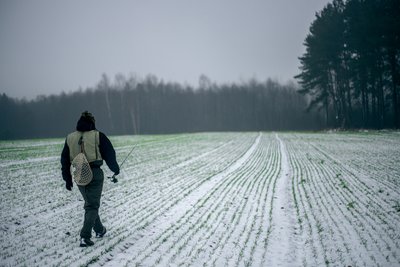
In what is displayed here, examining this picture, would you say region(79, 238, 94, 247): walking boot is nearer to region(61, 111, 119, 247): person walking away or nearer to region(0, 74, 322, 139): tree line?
region(61, 111, 119, 247): person walking away

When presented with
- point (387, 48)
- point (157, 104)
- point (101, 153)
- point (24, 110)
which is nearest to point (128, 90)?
point (157, 104)

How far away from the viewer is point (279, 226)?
7383 millimetres

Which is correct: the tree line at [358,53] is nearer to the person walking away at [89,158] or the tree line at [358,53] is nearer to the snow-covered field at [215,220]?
the snow-covered field at [215,220]

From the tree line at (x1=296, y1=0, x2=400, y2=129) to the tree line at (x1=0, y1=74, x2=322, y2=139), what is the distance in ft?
133

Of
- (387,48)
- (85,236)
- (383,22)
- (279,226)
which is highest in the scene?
(383,22)

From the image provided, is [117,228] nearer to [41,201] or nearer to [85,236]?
[85,236]

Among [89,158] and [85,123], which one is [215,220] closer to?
[89,158]

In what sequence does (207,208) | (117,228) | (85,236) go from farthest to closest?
(207,208), (117,228), (85,236)


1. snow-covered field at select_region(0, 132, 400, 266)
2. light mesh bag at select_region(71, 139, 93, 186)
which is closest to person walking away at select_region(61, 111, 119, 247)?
light mesh bag at select_region(71, 139, 93, 186)

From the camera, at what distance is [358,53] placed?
4131 cm

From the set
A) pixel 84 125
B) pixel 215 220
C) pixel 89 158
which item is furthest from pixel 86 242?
pixel 215 220

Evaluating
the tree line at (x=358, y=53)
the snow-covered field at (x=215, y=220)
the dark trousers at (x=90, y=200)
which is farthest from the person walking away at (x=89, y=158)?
the tree line at (x=358, y=53)

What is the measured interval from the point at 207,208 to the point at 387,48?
3795cm

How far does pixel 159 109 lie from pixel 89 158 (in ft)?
319
